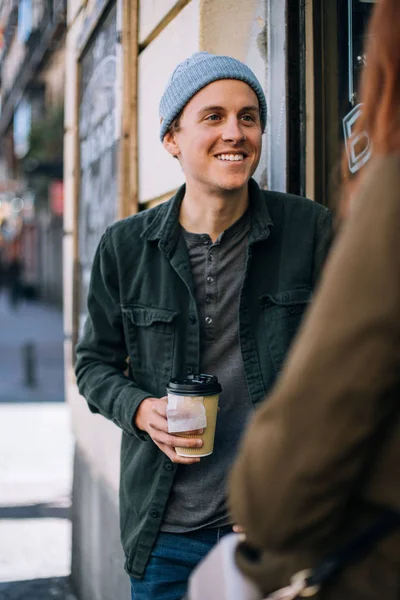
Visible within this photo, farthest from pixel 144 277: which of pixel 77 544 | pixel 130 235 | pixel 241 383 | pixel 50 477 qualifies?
pixel 50 477

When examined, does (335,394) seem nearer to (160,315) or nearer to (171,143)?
(160,315)

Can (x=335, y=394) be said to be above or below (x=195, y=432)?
above

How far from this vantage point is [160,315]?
229 cm

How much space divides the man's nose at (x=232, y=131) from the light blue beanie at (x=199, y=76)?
124 mm

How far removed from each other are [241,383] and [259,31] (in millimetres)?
1594

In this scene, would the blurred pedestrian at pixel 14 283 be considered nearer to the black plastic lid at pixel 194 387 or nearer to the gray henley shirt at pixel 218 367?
the gray henley shirt at pixel 218 367

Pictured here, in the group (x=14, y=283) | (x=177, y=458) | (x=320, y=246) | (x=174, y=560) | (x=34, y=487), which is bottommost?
(x=14, y=283)

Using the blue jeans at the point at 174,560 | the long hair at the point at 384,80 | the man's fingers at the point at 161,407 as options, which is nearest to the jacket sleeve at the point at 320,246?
the man's fingers at the point at 161,407

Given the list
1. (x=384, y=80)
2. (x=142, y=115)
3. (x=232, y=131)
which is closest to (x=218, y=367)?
(x=232, y=131)

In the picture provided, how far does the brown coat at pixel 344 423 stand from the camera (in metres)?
0.95

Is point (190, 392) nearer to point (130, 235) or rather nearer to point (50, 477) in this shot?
point (130, 235)

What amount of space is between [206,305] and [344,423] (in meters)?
1.29

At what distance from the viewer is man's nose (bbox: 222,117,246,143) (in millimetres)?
2193

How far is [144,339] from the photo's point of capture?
2348mm
